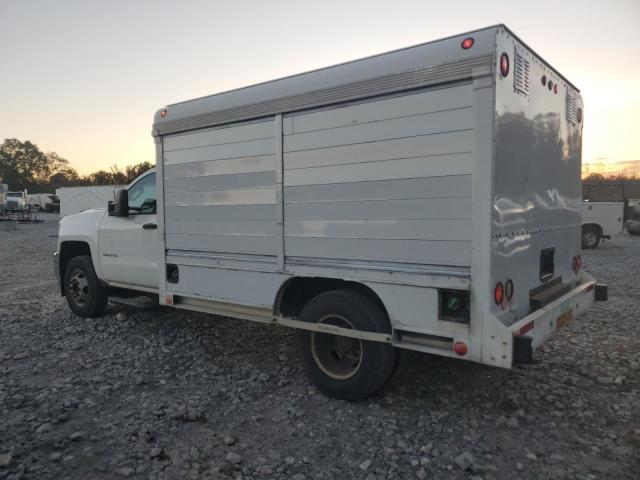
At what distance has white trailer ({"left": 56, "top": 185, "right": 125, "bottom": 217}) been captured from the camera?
88.7ft

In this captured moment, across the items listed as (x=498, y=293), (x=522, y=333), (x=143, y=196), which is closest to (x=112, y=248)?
(x=143, y=196)

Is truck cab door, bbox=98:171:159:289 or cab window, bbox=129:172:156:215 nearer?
truck cab door, bbox=98:171:159:289

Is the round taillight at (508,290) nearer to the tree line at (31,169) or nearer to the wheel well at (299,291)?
the wheel well at (299,291)

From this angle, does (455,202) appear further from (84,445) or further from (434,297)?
(84,445)

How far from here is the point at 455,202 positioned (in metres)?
3.39

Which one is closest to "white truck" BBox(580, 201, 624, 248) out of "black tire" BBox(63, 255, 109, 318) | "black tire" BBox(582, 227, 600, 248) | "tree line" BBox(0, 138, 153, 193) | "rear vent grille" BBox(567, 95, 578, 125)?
"black tire" BBox(582, 227, 600, 248)

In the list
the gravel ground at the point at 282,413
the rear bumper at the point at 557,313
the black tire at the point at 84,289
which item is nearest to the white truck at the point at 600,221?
the gravel ground at the point at 282,413

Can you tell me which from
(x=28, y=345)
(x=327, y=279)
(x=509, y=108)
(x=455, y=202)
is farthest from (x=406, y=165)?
(x=28, y=345)

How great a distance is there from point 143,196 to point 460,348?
4319mm

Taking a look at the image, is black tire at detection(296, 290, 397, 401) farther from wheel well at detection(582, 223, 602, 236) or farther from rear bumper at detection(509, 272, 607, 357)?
wheel well at detection(582, 223, 602, 236)

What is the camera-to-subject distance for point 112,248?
6285 millimetres

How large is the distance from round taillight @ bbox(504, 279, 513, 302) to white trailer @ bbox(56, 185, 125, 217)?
2572 centimetres

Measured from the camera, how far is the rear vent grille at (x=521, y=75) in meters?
3.47

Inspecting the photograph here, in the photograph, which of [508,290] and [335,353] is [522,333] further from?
[335,353]
